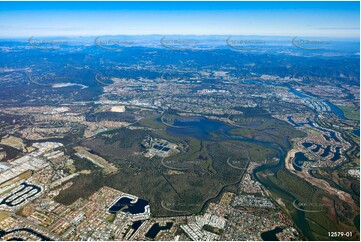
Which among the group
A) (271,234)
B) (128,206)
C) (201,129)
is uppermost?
(271,234)

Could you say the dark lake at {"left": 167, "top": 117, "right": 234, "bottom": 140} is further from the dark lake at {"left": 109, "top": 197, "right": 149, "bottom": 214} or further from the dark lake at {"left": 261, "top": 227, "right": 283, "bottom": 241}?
the dark lake at {"left": 261, "top": 227, "right": 283, "bottom": 241}

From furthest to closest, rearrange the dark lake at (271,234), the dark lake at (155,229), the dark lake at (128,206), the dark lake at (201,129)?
the dark lake at (201,129)
the dark lake at (128,206)
the dark lake at (155,229)
the dark lake at (271,234)

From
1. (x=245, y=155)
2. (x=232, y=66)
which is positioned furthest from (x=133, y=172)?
(x=232, y=66)

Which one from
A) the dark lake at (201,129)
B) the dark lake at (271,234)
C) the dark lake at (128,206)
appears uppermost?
the dark lake at (271,234)

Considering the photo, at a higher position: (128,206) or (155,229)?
(155,229)

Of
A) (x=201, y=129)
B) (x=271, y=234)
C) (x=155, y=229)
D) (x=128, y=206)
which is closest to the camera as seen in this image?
(x=271, y=234)

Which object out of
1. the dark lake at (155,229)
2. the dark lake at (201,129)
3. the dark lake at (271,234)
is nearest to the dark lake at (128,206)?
the dark lake at (155,229)

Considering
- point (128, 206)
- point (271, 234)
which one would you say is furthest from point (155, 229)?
point (271, 234)

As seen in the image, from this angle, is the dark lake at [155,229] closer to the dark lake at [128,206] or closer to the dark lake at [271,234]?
the dark lake at [128,206]

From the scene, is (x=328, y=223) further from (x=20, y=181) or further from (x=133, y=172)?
(x=20, y=181)

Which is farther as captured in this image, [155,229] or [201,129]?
[201,129]

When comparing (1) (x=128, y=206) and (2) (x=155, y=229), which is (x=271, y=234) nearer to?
(2) (x=155, y=229)
